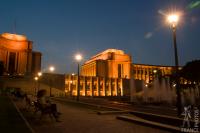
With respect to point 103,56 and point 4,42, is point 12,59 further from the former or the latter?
point 103,56

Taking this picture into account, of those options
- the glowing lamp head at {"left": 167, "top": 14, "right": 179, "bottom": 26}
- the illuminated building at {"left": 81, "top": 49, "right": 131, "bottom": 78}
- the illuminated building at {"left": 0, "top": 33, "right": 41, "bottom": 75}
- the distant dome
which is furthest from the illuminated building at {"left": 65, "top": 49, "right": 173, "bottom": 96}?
the glowing lamp head at {"left": 167, "top": 14, "right": 179, "bottom": 26}

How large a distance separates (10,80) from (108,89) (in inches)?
1792

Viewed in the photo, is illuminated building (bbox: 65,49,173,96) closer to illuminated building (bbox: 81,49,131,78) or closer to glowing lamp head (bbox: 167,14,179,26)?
illuminated building (bbox: 81,49,131,78)

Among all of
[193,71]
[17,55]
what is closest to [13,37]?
[17,55]

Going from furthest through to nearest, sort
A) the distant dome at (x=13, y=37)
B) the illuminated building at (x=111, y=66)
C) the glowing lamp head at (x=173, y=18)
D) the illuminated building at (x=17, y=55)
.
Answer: the illuminated building at (x=111, y=66), the distant dome at (x=13, y=37), the illuminated building at (x=17, y=55), the glowing lamp head at (x=173, y=18)

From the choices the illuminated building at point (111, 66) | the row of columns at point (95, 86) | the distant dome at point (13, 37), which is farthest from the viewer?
the illuminated building at point (111, 66)

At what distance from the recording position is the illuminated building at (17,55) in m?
113

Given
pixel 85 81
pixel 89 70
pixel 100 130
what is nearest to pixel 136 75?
pixel 89 70

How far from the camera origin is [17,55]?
116 m

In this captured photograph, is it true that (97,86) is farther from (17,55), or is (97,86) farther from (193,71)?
(193,71)

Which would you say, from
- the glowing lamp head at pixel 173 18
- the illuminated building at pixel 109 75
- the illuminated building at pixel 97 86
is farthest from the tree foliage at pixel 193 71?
the glowing lamp head at pixel 173 18

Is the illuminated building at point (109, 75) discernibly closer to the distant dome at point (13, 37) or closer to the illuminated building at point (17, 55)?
the illuminated building at point (17, 55)

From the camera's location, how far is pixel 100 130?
8.91 metres

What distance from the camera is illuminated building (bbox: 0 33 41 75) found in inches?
4437
